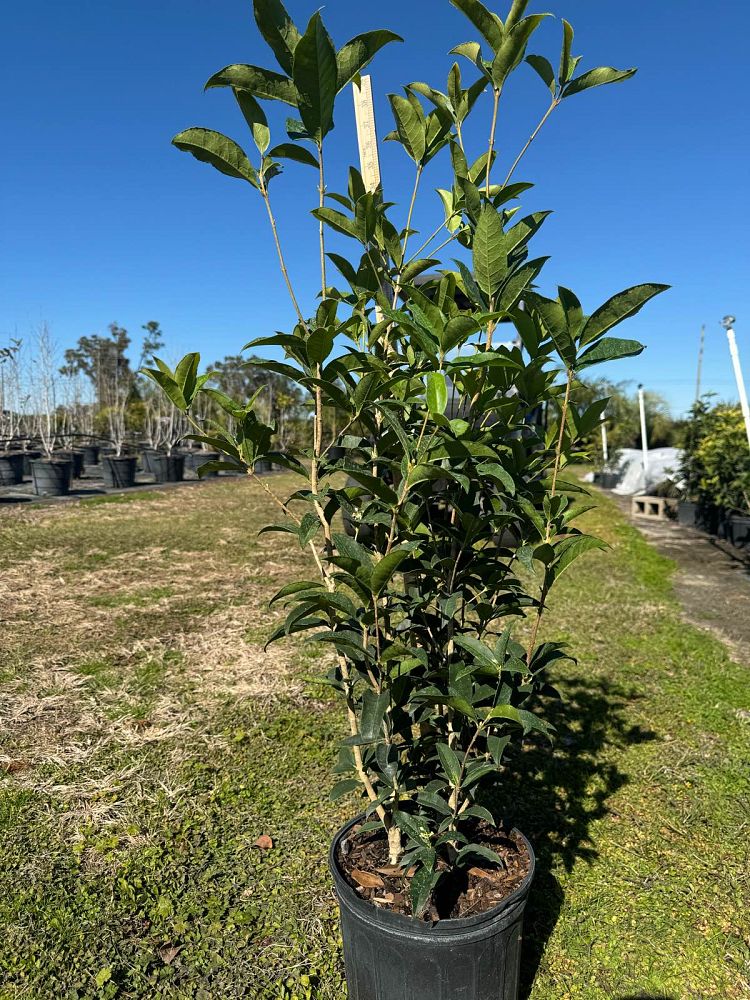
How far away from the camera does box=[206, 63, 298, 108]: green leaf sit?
4.08ft

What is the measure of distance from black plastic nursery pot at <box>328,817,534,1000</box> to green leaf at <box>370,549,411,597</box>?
782 millimetres

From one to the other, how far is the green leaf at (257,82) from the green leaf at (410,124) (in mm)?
303

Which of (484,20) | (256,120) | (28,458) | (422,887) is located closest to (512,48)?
(484,20)

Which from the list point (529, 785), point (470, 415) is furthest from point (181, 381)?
point (529, 785)

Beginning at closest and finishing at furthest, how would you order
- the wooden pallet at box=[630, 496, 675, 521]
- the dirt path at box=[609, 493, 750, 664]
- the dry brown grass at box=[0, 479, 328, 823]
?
the dry brown grass at box=[0, 479, 328, 823]
the dirt path at box=[609, 493, 750, 664]
the wooden pallet at box=[630, 496, 675, 521]

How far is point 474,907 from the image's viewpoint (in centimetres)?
159

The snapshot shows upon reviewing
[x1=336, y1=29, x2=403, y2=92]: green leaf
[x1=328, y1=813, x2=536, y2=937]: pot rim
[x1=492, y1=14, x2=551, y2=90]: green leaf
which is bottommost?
[x1=328, y1=813, x2=536, y2=937]: pot rim

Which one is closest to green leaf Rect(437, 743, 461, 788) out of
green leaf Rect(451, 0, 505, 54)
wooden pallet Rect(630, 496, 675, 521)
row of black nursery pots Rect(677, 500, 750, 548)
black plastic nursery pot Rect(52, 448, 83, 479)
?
green leaf Rect(451, 0, 505, 54)

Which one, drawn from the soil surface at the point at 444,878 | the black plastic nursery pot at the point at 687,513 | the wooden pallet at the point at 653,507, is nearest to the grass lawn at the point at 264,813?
the soil surface at the point at 444,878

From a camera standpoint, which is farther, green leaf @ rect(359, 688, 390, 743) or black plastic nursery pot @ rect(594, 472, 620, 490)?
black plastic nursery pot @ rect(594, 472, 620, 490)

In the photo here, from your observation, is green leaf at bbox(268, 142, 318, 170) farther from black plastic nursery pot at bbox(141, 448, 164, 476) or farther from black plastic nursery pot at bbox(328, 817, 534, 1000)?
black plastic nursery pot at bbox(141, 448, 164, 476)

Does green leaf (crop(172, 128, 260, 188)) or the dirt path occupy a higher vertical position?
green leaf (crop(172, 128, 260, 188))

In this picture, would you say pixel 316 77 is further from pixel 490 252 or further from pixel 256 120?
pixel 490 252

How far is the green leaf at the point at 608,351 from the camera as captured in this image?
128 centimetres
